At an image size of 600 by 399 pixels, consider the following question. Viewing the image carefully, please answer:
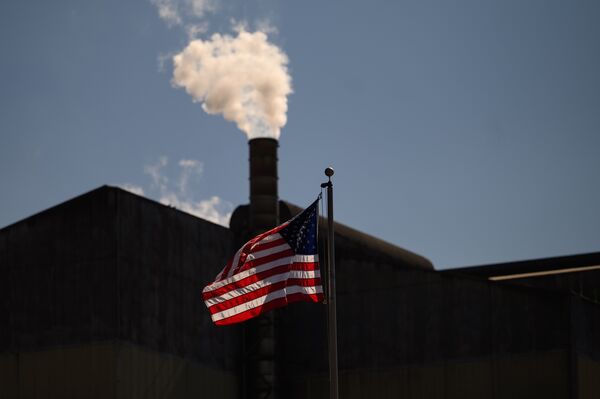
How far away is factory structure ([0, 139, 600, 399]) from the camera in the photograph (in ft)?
135

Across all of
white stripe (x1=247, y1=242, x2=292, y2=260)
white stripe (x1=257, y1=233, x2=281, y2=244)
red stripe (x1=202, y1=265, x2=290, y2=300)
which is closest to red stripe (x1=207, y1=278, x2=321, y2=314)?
red stripe (x1=202, y1=265, x2=290, y2=300)

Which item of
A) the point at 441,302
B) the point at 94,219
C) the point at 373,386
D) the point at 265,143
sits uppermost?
the point at 265,143

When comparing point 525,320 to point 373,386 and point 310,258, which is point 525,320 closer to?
point 373,386

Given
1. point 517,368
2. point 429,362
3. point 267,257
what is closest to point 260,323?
point 429,362

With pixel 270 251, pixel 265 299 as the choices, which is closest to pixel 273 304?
pixel 265 299

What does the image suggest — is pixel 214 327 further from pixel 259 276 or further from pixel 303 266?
pixel 303 266

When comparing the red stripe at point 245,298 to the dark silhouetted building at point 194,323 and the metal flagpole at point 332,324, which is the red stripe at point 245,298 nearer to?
the metal flagpole at point 332,324

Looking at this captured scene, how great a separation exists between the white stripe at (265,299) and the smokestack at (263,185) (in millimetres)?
26859

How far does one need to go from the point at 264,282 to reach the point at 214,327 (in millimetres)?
24365

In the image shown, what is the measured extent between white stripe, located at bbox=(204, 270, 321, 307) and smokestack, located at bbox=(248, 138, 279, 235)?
26805 millimetres

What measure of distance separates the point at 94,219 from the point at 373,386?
12992mm

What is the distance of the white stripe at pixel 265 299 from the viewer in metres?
22.1

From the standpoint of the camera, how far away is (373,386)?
45969 mm

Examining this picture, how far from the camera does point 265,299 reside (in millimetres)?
22516
